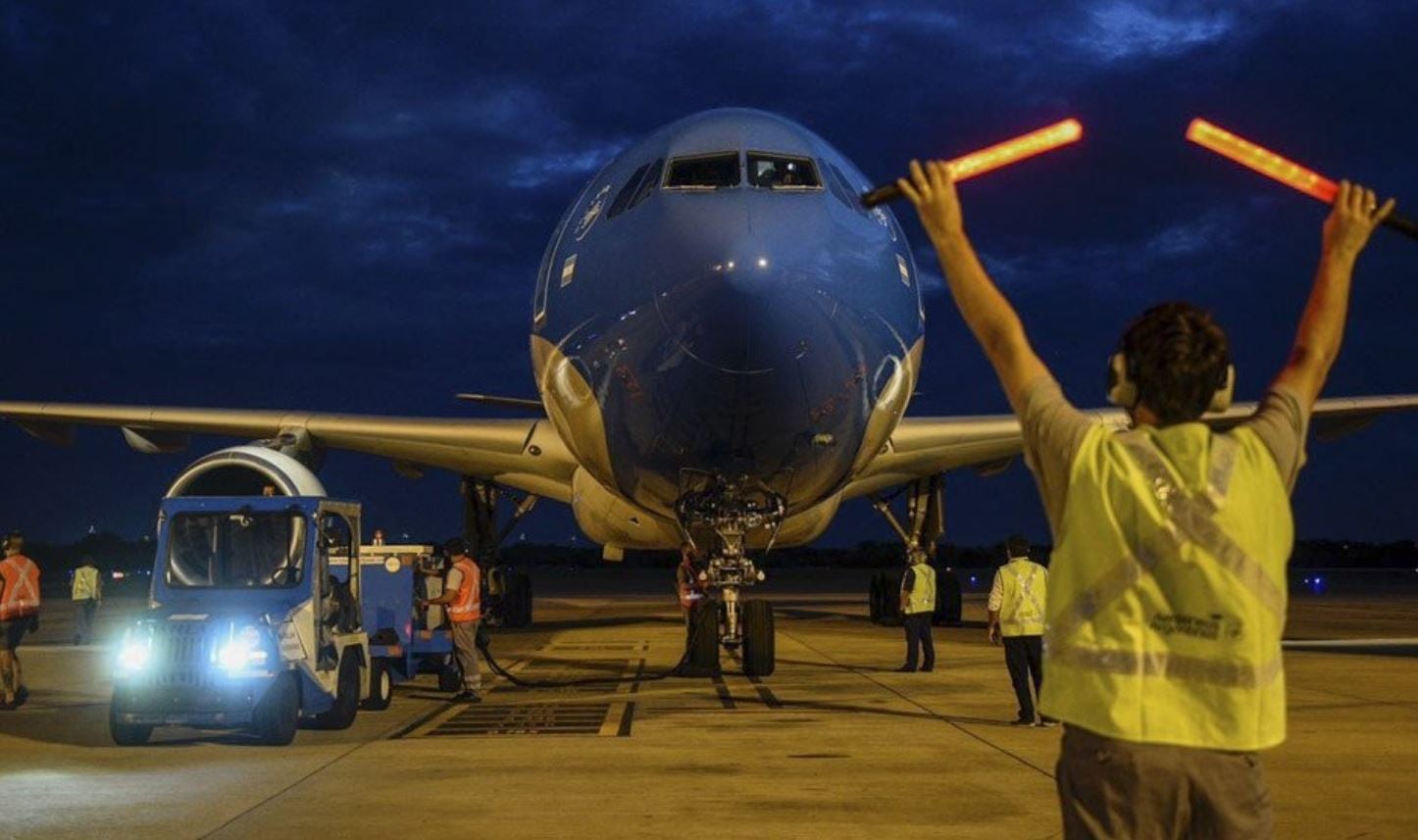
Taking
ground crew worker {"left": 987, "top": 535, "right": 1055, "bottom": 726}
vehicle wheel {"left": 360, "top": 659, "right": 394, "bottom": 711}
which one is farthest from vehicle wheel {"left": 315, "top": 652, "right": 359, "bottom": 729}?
ground crew worker {"left": 987, "top": 535, "right": 1055, "bottom": 726}

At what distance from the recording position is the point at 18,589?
1426 cm

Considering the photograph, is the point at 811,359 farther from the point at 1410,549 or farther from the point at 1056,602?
the point at 1410,549

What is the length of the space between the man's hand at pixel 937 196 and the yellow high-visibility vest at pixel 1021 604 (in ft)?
31.1

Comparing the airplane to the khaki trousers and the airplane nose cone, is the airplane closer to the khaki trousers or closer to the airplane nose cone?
the airplane nose cone

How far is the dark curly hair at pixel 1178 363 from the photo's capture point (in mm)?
2852

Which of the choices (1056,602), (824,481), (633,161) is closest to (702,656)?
(824,481)

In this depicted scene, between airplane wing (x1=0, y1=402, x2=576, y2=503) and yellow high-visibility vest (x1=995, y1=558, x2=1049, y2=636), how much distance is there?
7592mm

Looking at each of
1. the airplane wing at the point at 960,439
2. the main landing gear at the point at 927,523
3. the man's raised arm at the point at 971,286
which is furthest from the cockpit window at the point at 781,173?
the man's raised arm at the point at 971,286

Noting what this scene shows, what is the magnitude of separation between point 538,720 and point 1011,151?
9651 millimetres

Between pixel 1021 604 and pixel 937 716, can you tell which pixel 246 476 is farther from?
pixel 1021 604

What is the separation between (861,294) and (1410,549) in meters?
110

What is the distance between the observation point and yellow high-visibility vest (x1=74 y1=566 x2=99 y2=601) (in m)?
22.8

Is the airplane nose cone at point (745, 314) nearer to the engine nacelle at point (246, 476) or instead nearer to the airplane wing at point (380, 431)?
the engine nacelle at point (246, 476)

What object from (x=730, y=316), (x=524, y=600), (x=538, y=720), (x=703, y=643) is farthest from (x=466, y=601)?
(x=524, y=600)
